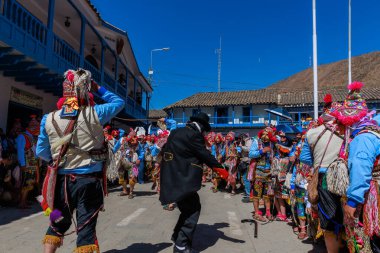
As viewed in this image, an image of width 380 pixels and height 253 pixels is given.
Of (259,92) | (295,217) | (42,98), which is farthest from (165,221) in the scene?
(259,92)

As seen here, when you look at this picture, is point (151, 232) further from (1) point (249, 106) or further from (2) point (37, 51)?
(1) point (249, 106)

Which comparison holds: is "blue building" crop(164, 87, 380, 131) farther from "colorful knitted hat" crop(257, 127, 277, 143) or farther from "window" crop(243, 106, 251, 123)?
"colorful knitted hat" crop(257, 127, 277, 143)

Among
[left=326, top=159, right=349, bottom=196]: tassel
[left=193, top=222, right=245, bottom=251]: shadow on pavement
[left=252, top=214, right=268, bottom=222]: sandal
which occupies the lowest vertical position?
[left=193, top=222, right=245, bottom=251]: shadow on pavement

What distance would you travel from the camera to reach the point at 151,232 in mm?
4836

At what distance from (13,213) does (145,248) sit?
350cm

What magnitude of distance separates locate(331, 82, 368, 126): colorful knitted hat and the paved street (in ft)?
7.23

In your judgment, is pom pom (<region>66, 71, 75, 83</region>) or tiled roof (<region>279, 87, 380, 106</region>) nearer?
pom pom (<region>66, 71, 75, 83</region>)

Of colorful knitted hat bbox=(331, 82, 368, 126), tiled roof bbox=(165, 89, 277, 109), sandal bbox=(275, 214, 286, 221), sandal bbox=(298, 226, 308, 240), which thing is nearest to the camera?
colorful knitted hat bbox=(331, 82, 368, 126)

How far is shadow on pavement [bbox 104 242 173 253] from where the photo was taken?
12.9 feet

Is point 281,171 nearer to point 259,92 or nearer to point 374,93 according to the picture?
point 374,93

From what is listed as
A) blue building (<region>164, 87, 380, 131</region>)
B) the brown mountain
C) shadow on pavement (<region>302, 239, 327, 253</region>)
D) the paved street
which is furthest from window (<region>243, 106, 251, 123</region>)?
shadow on pavement (<region>302, 239, 327, 253</region>)

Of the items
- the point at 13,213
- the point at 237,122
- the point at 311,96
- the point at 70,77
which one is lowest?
the point at 13,213

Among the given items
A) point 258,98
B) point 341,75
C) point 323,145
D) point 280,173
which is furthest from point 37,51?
point 341,75

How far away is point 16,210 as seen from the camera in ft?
20.5
